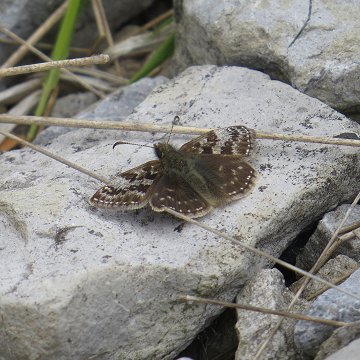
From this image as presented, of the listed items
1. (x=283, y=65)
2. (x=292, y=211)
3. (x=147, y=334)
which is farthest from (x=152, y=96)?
(x=147, y=334)

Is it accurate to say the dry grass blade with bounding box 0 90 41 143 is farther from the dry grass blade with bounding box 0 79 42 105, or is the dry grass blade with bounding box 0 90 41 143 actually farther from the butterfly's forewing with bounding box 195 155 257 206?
the butterfly's forewing with bounding box 195 155 257 206

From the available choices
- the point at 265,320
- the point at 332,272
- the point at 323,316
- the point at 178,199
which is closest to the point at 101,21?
the point at 178,199

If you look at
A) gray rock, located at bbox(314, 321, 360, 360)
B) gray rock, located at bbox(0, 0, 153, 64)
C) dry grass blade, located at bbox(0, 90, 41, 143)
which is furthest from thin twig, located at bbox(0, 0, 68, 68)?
gray rock, located at bbox(314, 321, 360, 360)

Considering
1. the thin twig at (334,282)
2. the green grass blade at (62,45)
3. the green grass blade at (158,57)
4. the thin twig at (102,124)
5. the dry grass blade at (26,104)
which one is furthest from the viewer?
the dry grass blade at (26,104)

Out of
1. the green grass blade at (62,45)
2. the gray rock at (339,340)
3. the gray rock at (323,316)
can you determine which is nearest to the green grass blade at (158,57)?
the green grass blade at (62,45)

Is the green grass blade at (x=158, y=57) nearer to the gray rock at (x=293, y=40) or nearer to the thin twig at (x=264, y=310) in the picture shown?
the gray rock at (x=293, y=40)

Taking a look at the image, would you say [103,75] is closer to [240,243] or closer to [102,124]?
[102,124]
